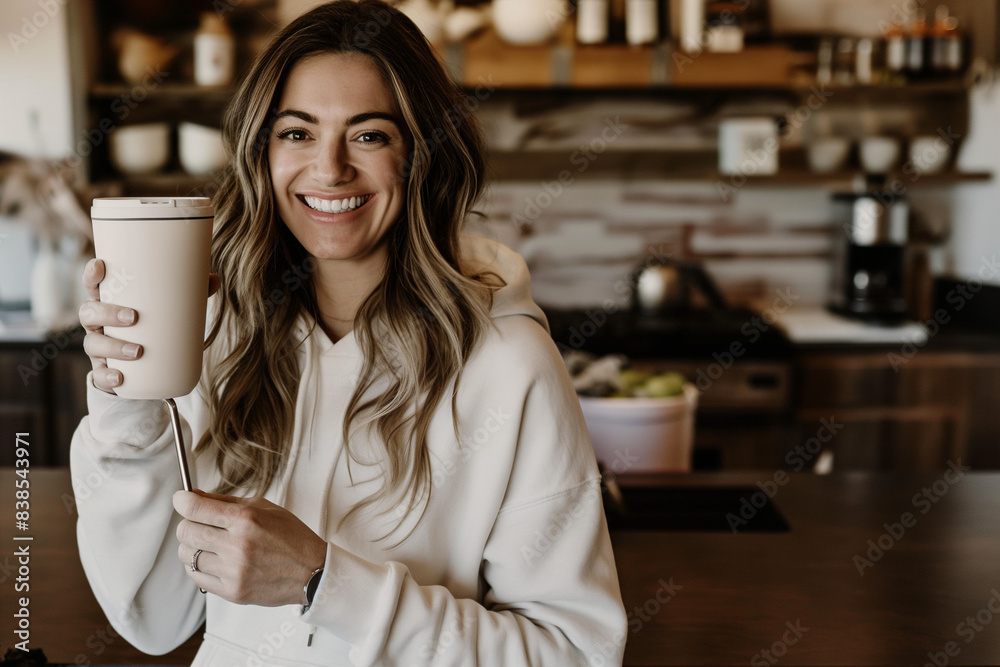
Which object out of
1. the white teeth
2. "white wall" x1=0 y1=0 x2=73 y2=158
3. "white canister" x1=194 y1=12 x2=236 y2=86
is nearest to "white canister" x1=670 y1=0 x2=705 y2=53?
"white canister" x1=194 y1=12 x2=236 y2=86

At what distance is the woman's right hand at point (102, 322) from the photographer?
844mm

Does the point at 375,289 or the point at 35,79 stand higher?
the point at 35,79

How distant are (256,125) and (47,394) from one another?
2461mm

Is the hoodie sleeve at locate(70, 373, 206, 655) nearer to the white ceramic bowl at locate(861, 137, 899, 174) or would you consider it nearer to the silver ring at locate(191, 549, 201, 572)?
the silver ring at locate(191, 549, 201, 572)

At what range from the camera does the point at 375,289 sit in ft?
3.96

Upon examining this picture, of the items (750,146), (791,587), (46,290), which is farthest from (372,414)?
(750,146)

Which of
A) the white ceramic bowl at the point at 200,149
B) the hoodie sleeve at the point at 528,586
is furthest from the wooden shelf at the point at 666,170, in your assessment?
the hoodie sleeve at the point at 528,586

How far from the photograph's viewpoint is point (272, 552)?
892 millimetres

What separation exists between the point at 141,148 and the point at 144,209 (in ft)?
9.45

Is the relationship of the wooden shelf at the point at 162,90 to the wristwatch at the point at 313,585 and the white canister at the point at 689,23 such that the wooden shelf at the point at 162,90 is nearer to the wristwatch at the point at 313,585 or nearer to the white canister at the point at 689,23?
the white canister at the point at 689,23

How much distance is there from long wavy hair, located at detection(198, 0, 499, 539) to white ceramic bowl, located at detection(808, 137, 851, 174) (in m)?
2.88

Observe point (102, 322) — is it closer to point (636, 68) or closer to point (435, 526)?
point (435, 526)

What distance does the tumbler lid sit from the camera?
82 cm

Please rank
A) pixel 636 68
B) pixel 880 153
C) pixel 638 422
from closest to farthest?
pixel 638 422
pixel 880 153
pixel 636 68
